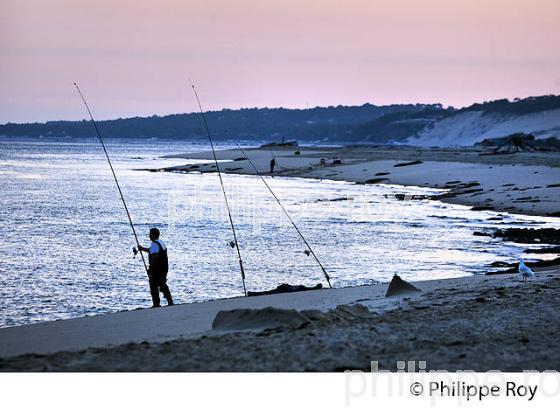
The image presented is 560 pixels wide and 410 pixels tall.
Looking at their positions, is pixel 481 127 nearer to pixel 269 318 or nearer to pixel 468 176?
pixel 468 176

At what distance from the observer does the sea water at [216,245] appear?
11.0 m

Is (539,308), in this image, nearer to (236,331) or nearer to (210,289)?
(236,331)

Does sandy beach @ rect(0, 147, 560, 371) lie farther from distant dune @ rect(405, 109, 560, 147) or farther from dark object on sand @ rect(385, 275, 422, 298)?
distant dune @ rect(405, 109, 560, 147)

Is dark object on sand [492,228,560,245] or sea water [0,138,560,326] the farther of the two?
dark object on sand [492,228,560,245]

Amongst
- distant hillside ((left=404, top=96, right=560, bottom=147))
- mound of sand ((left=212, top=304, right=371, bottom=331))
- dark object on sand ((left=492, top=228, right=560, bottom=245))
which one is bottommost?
dark object on sand ((left=492, top=228, right=560, bottom=245))

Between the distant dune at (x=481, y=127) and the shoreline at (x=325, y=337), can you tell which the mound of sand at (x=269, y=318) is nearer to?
the shoreline at (x=325, y=337)

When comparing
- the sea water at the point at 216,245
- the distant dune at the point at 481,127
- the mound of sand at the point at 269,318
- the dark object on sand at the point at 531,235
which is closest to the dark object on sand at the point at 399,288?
the mound of sand at the point at 269,318

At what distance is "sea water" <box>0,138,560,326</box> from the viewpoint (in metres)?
11.0

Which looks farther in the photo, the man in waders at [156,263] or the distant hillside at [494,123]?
the distant hillside at [494,123]

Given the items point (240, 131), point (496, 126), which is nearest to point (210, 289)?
point (496, 126)

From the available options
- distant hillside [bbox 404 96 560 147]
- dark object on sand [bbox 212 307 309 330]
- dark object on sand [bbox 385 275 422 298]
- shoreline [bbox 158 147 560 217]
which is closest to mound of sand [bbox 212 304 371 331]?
dark object on sand [bbox 212 307 309 330]

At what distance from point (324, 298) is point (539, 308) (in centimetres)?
225

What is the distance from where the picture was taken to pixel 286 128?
17088 cm

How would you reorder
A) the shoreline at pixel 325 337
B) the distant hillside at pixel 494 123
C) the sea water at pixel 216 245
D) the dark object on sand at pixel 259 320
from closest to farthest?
the shoreline at pixel 325 337 → the dark object on sand at pixel 259 320 → the sea water at pixel 216 245 → the distant hillside at pixel 494 123
